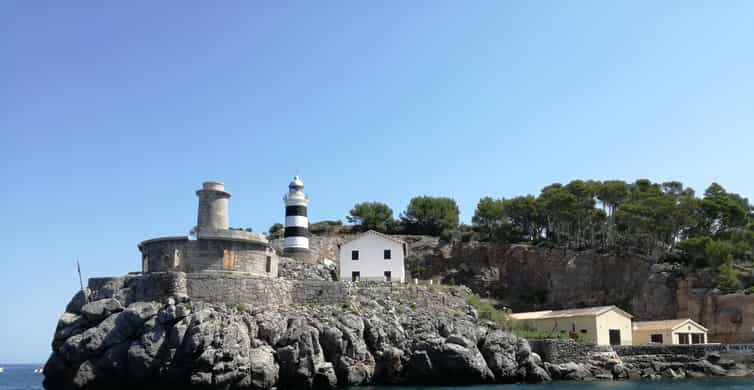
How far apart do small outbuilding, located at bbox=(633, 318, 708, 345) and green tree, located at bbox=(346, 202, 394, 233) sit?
2750 centimetres

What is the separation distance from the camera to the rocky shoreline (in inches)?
1153

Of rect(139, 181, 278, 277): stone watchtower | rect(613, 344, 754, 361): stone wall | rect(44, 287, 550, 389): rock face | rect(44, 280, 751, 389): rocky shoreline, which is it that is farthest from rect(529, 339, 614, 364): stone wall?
rect(139, 181, 278, 277): stone watchtower

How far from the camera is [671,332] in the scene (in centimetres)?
4131

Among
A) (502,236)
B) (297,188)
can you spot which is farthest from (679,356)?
(297,188)

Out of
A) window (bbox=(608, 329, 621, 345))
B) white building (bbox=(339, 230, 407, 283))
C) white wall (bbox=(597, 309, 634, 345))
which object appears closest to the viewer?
white wall (bbox=(597, 309, 634, 345))

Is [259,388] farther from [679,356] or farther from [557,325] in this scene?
[679,356]

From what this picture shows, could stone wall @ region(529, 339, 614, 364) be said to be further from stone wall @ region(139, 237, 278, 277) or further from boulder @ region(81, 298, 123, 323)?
boulder @ region(81, 298, 123, 323)

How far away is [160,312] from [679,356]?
25937 mm

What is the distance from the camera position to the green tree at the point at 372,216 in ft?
219

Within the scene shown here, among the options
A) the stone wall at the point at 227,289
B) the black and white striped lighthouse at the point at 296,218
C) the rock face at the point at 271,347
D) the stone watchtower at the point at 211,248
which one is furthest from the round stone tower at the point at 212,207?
the black and white striped lighthouse at the point at 296,218

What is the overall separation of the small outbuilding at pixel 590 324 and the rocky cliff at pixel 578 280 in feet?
20.8

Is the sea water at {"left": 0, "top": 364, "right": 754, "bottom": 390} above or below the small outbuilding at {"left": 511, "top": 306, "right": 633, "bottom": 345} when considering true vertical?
below

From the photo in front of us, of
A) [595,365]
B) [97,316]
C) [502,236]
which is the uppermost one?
[502,236]

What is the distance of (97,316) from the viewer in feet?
104
